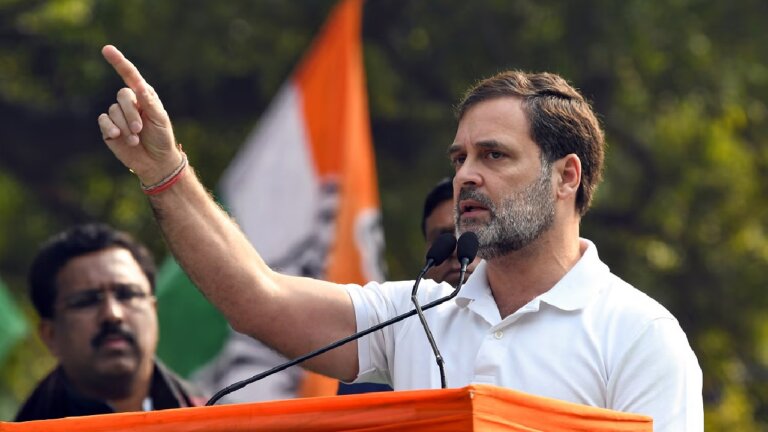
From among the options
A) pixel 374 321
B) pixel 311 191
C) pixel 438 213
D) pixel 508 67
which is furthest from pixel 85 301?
pixel 508 67

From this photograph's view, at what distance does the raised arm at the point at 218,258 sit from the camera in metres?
4.01

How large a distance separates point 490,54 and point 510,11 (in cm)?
34

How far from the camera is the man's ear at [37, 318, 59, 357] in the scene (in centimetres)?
654

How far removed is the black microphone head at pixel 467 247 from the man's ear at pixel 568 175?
0.39 m

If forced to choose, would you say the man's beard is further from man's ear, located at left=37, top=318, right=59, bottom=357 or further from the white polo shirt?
man's ear, located at left=37, top=318, right=59, bottom=357

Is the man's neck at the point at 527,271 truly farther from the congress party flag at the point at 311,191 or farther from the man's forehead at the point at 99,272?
the congress party flag at the point at 311,191

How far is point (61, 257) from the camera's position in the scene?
21.7ft

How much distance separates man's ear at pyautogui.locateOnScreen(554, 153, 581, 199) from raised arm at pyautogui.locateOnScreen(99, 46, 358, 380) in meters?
0.62

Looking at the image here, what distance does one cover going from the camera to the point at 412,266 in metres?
12.3

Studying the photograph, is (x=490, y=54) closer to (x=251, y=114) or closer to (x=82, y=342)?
(x=251, y=114)

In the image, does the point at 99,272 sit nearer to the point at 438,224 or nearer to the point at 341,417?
the point at 438,224

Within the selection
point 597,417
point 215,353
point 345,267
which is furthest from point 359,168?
point 597,417

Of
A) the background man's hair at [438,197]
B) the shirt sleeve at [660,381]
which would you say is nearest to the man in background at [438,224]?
the background man's hair at [438,197]

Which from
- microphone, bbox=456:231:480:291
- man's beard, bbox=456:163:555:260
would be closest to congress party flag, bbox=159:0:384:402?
man's beard, bbox=456:163:555:260
